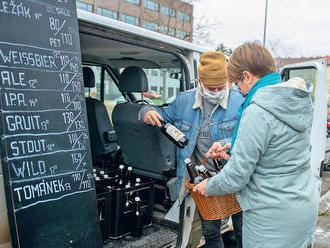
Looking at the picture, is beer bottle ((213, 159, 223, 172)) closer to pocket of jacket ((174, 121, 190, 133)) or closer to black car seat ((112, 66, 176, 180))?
pocket of jacket ((174, 121, 190, 133))

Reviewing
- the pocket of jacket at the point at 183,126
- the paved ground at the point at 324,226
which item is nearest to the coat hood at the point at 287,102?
the pocket of jacket at the point at 183,126

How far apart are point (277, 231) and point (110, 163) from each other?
2.94m

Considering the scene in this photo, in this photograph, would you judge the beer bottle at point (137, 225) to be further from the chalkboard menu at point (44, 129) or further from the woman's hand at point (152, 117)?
the chalkboard menu at point (44, 129)

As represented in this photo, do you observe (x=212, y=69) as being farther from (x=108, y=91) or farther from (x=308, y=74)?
(x=108, y=91)

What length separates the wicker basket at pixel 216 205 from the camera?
6.98ft

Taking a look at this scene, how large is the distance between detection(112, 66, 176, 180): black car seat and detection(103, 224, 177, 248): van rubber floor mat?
0.58 metres

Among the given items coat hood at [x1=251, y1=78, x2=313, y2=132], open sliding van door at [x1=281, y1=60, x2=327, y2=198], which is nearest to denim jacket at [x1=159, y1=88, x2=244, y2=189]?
coat hood at [x1=251, y1=78, x2=313, y2=132]

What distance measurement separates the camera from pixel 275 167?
1.69m

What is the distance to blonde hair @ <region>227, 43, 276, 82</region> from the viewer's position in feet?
6.07

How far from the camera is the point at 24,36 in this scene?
1.75 meters

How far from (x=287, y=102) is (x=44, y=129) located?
1262mm

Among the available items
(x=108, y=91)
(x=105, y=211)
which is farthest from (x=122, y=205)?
(x=108, y=91)

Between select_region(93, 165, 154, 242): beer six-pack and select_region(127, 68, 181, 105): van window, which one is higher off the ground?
select_region(127, 68, 181, 105): van window

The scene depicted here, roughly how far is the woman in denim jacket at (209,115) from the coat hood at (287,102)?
832 millimetres
